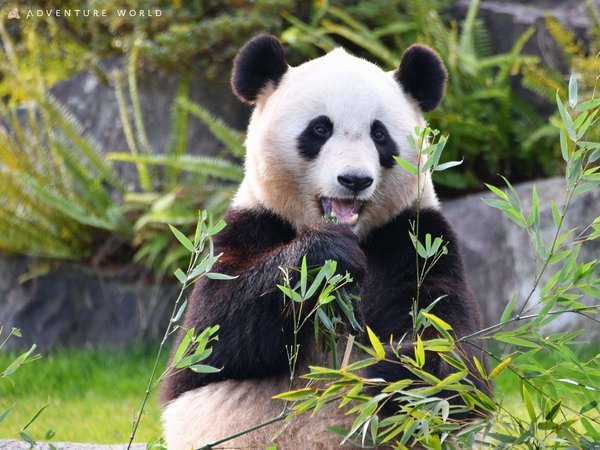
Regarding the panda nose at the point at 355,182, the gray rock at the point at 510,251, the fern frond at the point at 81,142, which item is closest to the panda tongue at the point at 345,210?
the panda nose at the point at 355,182

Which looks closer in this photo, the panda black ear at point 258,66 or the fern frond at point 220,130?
the panda black ear at point 258,66

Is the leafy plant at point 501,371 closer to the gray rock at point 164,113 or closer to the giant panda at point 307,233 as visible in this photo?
the giant panda at point 307,233

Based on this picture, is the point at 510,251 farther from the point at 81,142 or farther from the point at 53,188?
the point at 53,188

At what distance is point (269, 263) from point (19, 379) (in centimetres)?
487

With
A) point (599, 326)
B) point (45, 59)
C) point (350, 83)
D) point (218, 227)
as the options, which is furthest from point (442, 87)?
point (45, 59)

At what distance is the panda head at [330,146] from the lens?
4.28 metres

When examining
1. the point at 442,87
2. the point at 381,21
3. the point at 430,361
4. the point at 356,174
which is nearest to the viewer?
the point at 430,361

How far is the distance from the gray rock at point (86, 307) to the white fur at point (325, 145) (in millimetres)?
4687

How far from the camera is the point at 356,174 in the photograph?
4.02m

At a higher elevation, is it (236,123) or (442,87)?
(442,87)

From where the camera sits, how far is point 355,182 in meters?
4.04

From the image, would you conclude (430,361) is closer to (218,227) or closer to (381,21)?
(218,227)

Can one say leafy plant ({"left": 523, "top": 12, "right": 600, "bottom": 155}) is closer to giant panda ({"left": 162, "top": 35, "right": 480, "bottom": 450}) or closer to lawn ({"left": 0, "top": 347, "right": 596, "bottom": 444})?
lawn ({"left": 0, "top": 347, "right": 596, "bottom": 444})

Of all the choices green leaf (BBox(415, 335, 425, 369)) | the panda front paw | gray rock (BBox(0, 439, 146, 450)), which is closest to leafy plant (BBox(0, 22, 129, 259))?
gray rock (BBox(0, 439, 146, 450))
